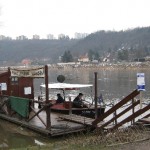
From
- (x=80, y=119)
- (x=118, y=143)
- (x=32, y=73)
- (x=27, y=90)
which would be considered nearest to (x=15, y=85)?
(x=27, y=90)

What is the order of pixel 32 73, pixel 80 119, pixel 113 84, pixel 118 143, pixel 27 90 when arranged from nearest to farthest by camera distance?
pixel 118 143 < pixel 80 119 < pixel 32 73 < pixel 27 90 < pixel 113 84

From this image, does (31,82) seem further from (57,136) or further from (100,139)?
(100,139)

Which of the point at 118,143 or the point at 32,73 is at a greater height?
Result: the point at 32,73

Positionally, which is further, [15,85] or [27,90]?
[27,90]

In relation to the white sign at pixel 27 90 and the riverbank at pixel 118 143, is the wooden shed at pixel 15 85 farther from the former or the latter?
the riverbank at pixel 118 143

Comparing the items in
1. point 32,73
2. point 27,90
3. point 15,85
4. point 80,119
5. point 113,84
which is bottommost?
point 113,84

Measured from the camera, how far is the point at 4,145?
18203 millimetres

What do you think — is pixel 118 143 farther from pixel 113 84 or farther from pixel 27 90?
pixel 113 84

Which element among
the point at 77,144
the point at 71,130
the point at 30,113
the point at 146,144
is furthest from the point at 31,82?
the point at 146,144

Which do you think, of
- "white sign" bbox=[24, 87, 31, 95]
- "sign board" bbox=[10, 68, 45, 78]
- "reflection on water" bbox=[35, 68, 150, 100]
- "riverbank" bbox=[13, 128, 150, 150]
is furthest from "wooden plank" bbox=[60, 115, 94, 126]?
"reflection on water" bbox=[35, 68, 150, 100]

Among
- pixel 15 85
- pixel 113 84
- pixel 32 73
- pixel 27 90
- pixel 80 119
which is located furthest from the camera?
pixel 113 84

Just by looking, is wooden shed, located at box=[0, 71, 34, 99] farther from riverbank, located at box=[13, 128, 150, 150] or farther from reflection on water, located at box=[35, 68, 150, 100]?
reflection on water, located at box=[35, 68, 150, 100]

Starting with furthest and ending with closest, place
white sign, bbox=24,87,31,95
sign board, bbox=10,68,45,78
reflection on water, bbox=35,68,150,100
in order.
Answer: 1. reflection on water, bbox=35,68,150,100
2. white sign, bbox=24,87,31,95
3. sign board, bbox=10,68,45,78

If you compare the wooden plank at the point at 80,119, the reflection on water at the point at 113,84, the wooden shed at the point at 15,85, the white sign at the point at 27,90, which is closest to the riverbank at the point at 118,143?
A: the wooden plank at the point at 80,119
